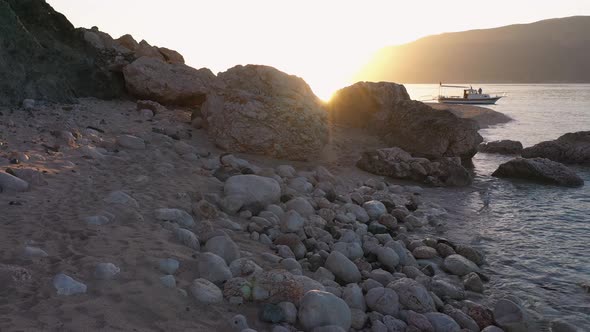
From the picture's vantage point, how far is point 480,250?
22.5 feet

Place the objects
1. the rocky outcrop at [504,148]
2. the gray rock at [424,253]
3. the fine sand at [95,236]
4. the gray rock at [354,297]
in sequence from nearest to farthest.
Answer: the fine sand at [95,236], the gray rock at [354,297], the gray rock at [424,253], the rocky outcrop at [504,148]

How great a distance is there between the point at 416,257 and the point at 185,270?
11.9 ft

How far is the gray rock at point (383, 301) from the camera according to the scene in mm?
4484

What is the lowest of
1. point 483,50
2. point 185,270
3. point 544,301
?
point 544,301

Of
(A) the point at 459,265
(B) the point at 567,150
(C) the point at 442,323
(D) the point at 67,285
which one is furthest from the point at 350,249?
(B) the point at 567,150

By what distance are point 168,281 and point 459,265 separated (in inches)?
159

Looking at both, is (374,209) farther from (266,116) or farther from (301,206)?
(266,116)

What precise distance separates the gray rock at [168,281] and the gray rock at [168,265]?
164 millimetres

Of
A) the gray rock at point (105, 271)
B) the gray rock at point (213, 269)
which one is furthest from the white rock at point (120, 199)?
the gray rock at point (105, 271)

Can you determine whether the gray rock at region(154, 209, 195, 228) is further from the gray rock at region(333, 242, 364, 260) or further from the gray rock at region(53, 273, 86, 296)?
the gray rock at region(333, 242, 364, 260)

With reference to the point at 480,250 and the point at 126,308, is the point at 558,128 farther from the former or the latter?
the point at 126,308

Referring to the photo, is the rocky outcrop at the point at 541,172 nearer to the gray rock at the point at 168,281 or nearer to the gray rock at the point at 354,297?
the gray rock at the point at 354,297

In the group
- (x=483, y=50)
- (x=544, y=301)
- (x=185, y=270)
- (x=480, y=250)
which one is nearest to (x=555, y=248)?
(x=480, y=250)

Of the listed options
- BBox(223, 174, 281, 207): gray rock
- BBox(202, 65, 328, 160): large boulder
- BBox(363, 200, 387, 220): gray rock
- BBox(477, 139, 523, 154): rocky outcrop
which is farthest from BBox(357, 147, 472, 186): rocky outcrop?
BBox(477, 139, 523, 154): rocky outcrop
